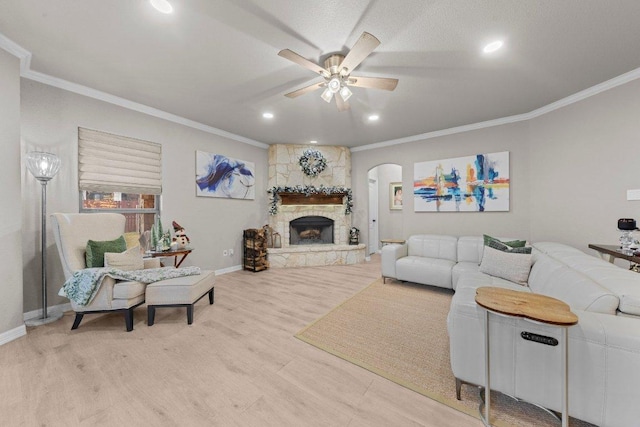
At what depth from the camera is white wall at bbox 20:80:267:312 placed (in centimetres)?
258

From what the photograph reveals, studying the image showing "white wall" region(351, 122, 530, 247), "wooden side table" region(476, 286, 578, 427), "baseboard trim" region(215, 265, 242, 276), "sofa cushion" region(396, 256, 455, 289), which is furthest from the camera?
"baseboard trim" region(215, 265, 242, 276)

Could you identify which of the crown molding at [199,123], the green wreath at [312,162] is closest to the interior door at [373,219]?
the crown molding at [199,123]

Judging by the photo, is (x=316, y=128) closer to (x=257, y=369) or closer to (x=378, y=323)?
(x=378, y=323)

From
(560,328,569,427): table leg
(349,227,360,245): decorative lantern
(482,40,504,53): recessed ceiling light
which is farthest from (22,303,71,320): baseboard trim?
(482,40,504,53): recessed ceiling light

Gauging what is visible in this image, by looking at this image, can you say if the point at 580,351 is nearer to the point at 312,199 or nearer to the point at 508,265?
the point at 508,265

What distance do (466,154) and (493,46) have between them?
245cm

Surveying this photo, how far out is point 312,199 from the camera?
5469 mm

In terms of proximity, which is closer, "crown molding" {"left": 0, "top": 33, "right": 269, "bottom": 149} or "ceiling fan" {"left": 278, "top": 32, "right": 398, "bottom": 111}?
"ceiling fan" {"left": 278, "top": 32, "right": 398, "bottom": 111}

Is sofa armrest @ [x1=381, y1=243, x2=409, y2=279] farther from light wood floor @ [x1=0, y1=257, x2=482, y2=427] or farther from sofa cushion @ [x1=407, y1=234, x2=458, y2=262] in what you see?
light wood floor @ [x1=0, y1=257, x2=482, y2=427]

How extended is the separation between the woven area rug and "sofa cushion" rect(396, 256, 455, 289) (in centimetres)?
19

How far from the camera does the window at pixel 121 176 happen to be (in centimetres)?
298

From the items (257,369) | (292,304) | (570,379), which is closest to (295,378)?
(257,369)

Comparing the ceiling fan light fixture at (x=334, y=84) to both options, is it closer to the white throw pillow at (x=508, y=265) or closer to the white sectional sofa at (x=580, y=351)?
the white sectional sofa at (x=580, y=351)

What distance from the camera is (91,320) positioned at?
8.33ft
